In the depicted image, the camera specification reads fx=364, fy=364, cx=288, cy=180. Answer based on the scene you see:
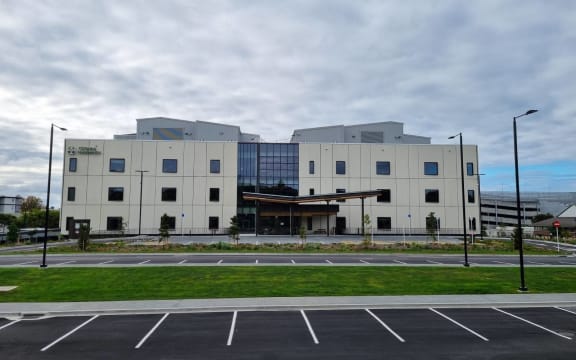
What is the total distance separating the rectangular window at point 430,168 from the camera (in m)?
61.8

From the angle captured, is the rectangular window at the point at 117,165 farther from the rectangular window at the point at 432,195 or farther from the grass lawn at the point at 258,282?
the rectangular window at the point at 432,195

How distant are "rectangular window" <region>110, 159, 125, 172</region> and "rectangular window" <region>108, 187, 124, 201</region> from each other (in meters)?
3.04

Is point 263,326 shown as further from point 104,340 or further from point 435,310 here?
point 435,310

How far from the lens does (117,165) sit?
58188 mm

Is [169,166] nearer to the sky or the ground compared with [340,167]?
nearer to the ground

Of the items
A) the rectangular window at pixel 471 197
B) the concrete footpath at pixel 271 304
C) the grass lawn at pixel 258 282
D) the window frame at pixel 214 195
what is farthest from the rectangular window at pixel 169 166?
the rectangular window at pixel 471 197

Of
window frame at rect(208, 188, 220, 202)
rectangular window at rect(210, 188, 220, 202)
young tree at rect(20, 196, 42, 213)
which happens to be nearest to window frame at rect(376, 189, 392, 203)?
window frame at rect(208, 188, 220, 202)

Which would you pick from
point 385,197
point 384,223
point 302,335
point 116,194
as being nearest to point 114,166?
point 116,194

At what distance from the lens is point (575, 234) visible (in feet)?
211

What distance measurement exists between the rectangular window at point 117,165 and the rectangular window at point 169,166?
6418mm

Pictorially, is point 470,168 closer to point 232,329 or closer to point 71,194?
point 232,329

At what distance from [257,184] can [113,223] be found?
23.4m

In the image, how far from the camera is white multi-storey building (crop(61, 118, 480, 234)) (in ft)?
188

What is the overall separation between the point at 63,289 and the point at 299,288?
11.4 m
